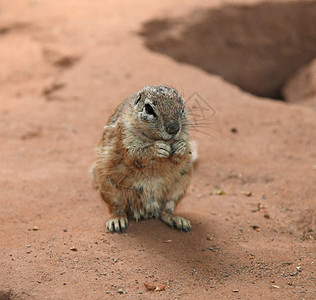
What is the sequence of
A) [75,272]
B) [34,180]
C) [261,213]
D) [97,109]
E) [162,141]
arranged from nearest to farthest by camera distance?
[75,272], [162,141], [261,213], [34,180], [97,109]

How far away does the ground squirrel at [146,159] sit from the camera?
3844 mm

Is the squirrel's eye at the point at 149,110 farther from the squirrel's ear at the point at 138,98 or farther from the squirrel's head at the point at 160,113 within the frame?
the squirrel's ear at the point at 138,98

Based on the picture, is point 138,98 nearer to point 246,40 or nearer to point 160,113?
point 160,113

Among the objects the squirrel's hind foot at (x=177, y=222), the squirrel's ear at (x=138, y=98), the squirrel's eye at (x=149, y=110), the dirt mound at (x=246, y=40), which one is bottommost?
the squirrel's hind foot at (x=177, y=222)

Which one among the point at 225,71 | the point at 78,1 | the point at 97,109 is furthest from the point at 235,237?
the point at 78,1

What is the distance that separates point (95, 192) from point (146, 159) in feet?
4.17

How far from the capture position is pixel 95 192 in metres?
5.07

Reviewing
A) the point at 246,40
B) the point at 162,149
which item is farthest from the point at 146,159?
the point at 246,40

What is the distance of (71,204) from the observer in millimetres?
4746

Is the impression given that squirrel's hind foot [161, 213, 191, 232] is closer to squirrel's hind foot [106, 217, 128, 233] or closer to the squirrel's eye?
squirrel's hind foot [106, 217, 128, 233]

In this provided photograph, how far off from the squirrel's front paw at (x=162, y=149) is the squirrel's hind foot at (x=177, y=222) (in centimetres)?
69

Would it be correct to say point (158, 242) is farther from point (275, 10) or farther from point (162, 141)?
point (275, 10)

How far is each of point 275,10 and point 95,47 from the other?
11.6 feet

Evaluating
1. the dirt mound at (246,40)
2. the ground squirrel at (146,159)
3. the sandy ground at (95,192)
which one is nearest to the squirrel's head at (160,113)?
the ground squirrel at (146,159)
